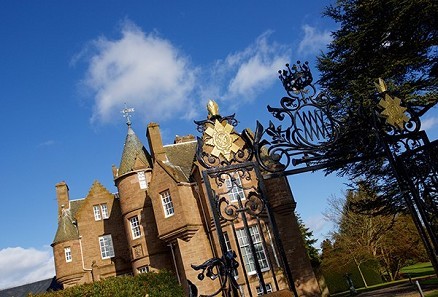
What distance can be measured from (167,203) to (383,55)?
14845 millimetres

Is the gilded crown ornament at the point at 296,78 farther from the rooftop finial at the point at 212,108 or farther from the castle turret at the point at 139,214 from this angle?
the castle turret at the point at 139,214

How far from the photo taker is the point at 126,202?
25.1 m

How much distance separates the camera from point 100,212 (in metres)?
29.6

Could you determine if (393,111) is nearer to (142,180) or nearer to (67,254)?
(142,180)

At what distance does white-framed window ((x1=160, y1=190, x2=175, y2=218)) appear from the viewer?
21750 millimetres

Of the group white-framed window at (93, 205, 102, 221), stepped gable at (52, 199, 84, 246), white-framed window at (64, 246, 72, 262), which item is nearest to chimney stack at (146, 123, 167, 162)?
white-framed window at (93, 205, 102, 221)

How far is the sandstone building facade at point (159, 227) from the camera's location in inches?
790

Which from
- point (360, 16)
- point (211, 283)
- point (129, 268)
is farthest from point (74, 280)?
point (360, 16)

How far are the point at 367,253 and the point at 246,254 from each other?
36.7ft

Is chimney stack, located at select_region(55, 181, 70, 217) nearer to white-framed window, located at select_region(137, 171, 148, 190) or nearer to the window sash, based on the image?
the window sash

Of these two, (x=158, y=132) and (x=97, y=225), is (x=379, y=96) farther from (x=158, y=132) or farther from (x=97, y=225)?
(x=97, y=225)

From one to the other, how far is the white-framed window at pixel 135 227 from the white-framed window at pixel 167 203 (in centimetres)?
367

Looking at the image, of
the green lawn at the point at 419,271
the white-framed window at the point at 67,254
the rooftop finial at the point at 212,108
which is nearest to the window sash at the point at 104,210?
the white-framed window at the point at 67,254

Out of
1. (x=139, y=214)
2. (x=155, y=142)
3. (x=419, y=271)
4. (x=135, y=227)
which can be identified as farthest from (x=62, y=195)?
(x=419, y=271)
